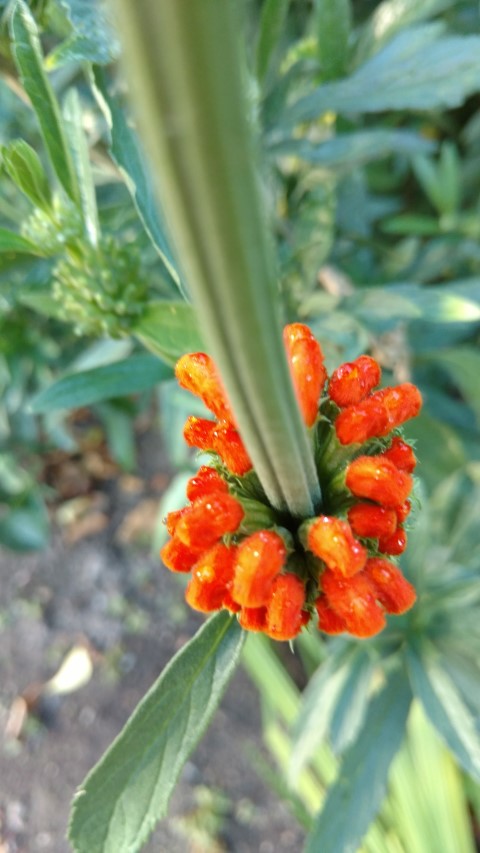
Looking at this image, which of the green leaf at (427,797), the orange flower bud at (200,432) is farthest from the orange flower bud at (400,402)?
the green leaf at (427,797)

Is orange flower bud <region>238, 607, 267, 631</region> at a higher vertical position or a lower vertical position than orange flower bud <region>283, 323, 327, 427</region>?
lower

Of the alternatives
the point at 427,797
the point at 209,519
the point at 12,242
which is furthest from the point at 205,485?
the point at 427,797

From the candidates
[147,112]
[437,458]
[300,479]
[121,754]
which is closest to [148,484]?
[437,458]

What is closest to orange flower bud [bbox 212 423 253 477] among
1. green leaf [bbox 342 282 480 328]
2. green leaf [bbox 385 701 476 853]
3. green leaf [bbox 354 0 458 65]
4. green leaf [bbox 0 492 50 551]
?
green leaf [bbox 342 282 480 328]

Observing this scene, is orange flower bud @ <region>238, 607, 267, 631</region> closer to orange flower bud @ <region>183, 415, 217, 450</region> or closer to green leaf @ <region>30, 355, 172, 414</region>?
orange flower bud @ <region>183, 415, 217, 450</region>

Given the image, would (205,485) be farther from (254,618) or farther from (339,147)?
(339,147)

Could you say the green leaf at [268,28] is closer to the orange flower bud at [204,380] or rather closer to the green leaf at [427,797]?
the orange flower bud at [204,380]

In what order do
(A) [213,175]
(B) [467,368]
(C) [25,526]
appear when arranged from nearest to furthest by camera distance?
1. (A) [213,175]
2. (B) [467,368]
3. (C) [25,526]

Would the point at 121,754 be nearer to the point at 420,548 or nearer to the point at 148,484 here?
the point at 420,548
